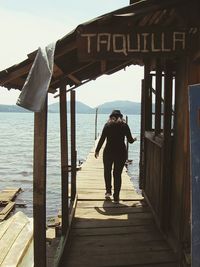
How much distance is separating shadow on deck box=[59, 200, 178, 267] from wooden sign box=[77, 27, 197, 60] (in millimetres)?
2853

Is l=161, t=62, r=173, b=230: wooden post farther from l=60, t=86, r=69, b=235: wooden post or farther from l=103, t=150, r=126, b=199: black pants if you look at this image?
l=103, t=150, r=126, b=199: black pants

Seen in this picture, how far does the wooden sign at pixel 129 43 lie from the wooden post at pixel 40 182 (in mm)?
829

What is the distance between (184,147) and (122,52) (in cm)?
142

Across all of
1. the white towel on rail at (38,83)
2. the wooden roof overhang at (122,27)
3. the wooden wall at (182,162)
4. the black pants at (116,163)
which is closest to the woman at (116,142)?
the black pants at (116,163)

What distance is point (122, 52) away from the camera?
454 centimetres

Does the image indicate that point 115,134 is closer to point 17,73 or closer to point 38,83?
point 17,73

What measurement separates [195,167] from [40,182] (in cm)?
171

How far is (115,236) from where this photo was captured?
678 centimetres

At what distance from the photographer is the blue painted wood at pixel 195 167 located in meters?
3.60

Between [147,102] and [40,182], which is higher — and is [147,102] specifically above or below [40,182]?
above

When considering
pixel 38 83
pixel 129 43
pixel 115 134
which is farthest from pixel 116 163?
pixel 38 83

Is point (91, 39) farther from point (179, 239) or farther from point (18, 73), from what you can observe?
point (179, 239)

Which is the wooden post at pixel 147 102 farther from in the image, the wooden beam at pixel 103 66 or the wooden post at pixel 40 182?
the wooden post at pixel 40 182

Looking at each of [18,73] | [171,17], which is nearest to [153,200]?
[171,17]
